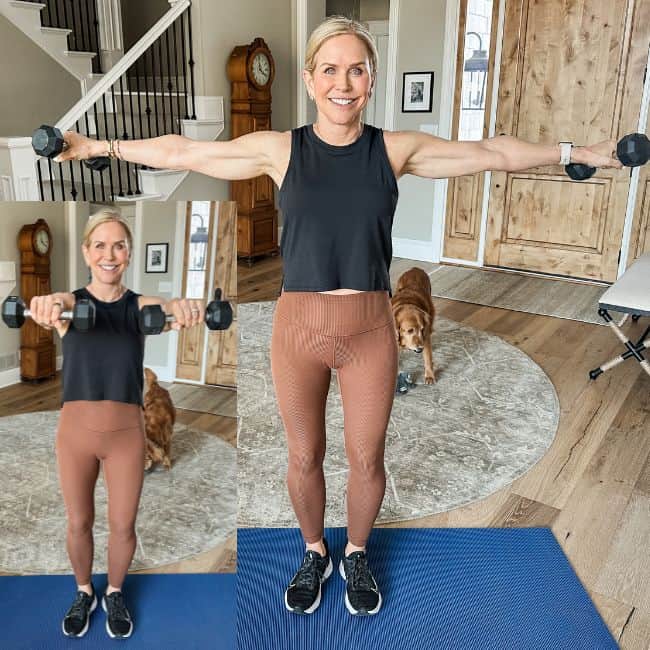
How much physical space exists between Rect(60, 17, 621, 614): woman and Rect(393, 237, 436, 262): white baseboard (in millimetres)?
4844

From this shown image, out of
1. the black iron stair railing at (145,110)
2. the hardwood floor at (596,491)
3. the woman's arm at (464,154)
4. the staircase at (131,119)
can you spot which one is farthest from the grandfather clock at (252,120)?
the woman's arm at (464,154)

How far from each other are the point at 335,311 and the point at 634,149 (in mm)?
727

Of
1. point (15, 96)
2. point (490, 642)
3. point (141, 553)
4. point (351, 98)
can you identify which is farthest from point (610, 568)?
point (15, 96)

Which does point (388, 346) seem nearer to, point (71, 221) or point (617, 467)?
point (71, 221)

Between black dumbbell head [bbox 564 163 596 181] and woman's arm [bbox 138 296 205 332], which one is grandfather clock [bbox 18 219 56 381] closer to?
woman's arm [bbox 138 296 205 332]

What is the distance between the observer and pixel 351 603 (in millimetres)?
1895

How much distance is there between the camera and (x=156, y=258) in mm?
1303

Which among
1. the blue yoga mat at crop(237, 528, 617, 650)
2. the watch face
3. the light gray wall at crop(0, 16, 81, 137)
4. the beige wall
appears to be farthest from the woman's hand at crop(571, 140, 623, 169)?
the beige wall

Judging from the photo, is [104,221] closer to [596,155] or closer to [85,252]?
[85,252]

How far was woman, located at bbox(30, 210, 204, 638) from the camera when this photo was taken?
4.08 feet

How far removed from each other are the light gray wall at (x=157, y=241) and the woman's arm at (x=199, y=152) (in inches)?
5.7

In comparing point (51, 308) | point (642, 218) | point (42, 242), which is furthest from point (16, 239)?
point (642, 218)

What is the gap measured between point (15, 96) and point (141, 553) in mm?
5097

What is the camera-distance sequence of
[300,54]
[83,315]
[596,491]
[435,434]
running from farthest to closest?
1. [300,54]
2. [435,434]
3. [596,491]
4. [83,315]
